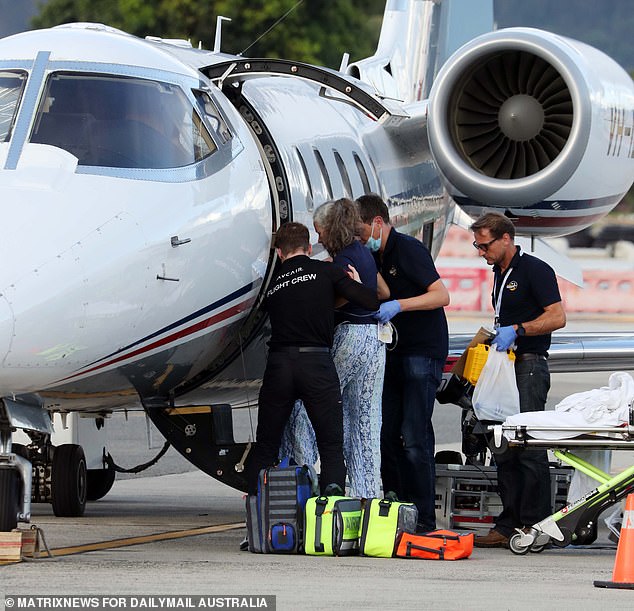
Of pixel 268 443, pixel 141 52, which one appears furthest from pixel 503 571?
pixel 141 52

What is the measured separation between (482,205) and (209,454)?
3527mm

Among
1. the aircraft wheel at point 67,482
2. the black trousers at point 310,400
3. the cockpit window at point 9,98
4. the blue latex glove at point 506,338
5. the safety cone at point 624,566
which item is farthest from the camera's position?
the aircraft wheel at point 67,482

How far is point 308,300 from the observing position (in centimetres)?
919

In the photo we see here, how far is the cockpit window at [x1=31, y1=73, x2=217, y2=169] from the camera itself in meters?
8.77

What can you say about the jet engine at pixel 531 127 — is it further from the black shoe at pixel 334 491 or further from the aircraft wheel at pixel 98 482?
the black shoe at pixel 334 491

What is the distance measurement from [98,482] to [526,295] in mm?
4613

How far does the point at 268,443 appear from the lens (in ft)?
30.5

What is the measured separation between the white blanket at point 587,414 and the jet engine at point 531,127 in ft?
11.3

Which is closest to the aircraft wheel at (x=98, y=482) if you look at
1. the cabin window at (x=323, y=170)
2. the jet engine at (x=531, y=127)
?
the cabin window at (x=323, y=170)

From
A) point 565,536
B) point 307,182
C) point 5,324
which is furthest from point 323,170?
point 5,324

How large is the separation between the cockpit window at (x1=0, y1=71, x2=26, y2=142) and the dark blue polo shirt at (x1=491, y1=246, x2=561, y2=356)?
10.4 ft

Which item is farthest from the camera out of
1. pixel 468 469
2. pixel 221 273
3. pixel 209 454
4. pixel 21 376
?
pixel 468 469

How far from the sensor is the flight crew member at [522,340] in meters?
9.80

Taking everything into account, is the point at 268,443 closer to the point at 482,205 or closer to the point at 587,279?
the point at 482,205
